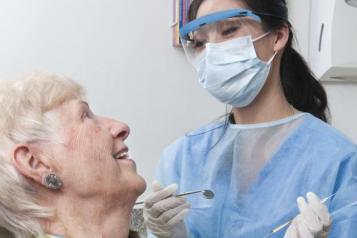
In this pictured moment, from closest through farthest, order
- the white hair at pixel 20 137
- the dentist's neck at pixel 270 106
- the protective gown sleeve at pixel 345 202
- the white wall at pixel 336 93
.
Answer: the white hair at pixel 20 137, the protective gown sleeve at pixel 345 202, the dentist's neck at pixel 270 106, the white wall at pixel 336 93

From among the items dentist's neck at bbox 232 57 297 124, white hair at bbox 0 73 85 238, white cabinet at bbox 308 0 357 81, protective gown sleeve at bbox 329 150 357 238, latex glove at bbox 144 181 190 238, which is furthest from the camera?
white cabinet at bbox 308 0 357 81

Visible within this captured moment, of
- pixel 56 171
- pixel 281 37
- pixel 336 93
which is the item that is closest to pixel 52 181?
pixel 56 171

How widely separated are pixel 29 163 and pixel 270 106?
716 mm

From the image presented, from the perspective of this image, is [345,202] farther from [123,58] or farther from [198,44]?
[123,58]

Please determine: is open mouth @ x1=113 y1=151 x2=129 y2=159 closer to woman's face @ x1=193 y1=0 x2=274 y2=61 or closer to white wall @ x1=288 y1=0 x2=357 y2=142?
woman's face @ x1=193 y1=0 x2=274 y2=61

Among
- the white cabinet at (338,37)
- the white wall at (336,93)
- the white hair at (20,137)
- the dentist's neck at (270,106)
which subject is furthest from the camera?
the white wall at (336,93)

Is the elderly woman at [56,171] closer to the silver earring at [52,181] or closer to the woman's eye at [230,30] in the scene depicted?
the silver earring at [52,181]

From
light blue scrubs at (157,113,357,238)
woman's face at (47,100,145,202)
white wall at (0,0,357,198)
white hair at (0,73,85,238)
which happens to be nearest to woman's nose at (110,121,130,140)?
woman's face at (47,100,145,202)

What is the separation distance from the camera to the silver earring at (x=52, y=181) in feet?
3.14

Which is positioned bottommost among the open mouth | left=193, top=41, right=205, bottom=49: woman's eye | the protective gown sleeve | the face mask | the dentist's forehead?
the protective gown sleeve

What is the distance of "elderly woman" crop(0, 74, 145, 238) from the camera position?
95 cm

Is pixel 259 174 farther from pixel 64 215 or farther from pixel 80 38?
pixel 80 38

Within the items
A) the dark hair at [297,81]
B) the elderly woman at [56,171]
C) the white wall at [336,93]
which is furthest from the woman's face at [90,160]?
the white wall at [336,93]

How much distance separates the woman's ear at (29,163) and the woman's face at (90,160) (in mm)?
31
